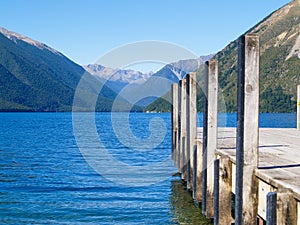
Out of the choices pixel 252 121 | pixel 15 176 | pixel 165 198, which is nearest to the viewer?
pixel 252 121

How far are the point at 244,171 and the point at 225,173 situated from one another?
2.27 meters

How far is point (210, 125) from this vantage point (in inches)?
462

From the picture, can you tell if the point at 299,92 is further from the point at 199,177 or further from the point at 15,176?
the point at 15,176

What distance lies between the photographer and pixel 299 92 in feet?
70.2

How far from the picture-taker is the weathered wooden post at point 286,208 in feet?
20.1

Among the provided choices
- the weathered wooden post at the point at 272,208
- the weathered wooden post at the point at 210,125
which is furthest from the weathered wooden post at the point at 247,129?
the weathered wooden post at the point at 210,125

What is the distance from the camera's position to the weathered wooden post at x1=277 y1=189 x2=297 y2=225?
6125mm

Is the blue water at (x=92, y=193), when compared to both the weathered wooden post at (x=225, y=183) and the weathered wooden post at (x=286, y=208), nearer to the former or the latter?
the weathered wooden post at (x=225, y=183)

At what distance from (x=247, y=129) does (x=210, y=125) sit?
399cm

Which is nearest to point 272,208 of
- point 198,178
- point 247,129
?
point 247,129

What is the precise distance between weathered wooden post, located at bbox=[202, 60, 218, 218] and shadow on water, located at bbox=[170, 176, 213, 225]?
2060 mm

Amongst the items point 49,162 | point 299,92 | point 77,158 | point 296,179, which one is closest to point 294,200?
point 296,179

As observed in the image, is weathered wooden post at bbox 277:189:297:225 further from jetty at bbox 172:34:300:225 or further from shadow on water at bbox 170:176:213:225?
shadow on water at bbox 170:176:213:225

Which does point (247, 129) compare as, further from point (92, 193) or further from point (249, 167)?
point (92, 193)
